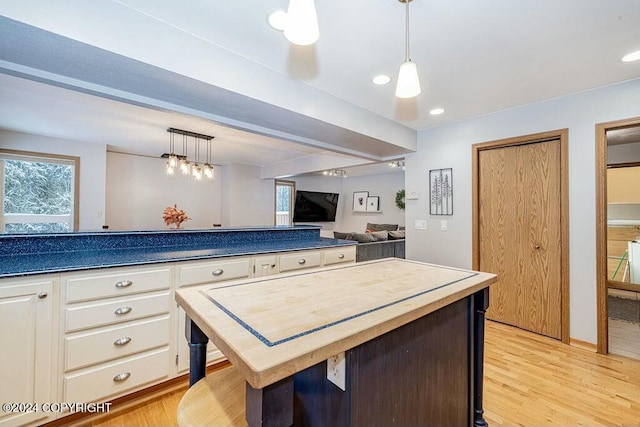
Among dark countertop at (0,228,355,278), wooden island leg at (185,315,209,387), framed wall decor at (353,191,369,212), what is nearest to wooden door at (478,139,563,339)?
dark countertop at (0,228,355,278)

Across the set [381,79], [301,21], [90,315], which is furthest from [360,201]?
[301,21]

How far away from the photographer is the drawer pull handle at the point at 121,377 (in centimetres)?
181

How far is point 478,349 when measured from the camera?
152cm

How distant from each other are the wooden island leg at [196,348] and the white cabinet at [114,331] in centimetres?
102

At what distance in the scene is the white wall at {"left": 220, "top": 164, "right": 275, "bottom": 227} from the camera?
643 centimetres

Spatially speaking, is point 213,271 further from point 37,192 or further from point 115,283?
point 37,192

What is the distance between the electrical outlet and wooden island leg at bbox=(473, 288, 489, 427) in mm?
983

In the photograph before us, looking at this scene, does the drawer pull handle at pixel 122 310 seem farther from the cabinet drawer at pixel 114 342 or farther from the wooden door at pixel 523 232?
the wooden door at pixel 523 232

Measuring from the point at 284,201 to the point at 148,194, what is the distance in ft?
10.6

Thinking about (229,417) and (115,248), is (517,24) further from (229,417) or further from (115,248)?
(115,248)

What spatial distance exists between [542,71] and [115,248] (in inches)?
149

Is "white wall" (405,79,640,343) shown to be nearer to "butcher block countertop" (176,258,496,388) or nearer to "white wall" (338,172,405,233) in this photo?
"butcher block countertop" (176,258,496,388)

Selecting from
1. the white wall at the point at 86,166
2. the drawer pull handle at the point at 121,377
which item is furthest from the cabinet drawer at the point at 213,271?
the white wall at the point at 86,166

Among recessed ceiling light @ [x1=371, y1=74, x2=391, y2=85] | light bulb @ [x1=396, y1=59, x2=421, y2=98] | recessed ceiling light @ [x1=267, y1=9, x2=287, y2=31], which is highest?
recessed ceiling light @ [x1=267, y1=9, x2=287, y2=31]
